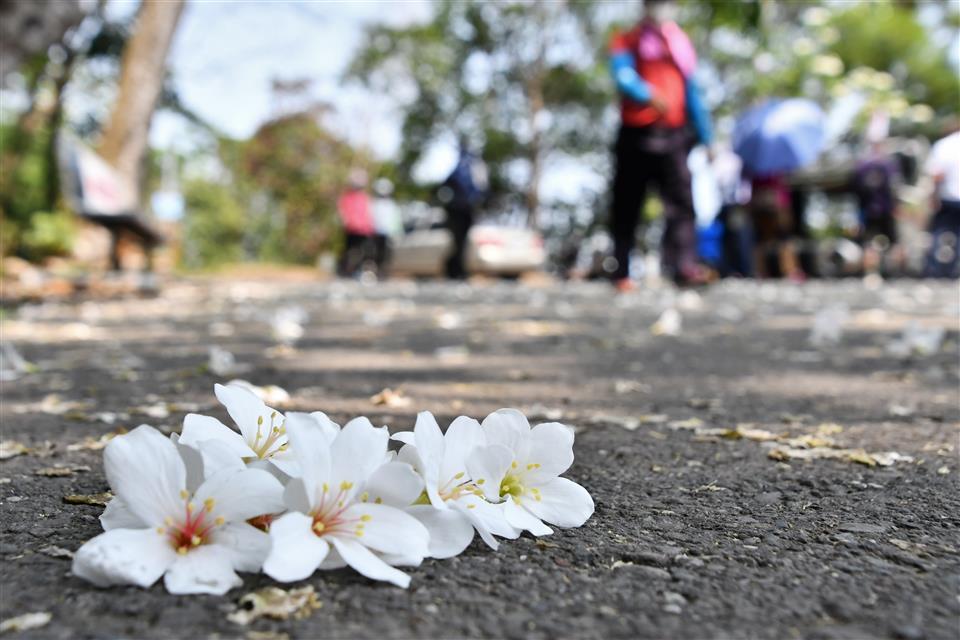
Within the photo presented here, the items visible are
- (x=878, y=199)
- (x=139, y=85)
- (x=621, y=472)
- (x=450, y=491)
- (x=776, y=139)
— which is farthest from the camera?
(x=878, y=199)

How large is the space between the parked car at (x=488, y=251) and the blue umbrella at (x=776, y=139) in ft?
17.7

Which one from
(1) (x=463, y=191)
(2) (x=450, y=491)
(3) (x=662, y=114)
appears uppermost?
(3) (x=662, y=114)

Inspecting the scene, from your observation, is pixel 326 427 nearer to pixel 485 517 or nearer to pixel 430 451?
pixel 430 451

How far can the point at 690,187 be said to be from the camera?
258 inches

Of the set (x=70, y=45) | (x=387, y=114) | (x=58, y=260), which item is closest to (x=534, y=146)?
(x=387, y=114)

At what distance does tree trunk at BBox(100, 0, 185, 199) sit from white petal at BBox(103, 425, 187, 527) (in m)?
9.30

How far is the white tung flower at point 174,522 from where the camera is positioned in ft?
3.19

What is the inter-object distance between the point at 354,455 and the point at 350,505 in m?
0.06

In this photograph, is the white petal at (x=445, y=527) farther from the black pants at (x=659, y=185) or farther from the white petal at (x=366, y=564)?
the black pants at (x=659, y=185)

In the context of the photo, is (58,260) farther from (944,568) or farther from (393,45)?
(393,45)

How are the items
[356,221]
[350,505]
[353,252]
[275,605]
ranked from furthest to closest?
1. [353,252]
2. [356,221]
3. [350,505]
4. [275,605]

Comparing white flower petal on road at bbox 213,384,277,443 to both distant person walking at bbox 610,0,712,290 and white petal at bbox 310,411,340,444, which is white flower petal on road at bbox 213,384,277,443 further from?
distant person walking at bbox 610,0,712,290

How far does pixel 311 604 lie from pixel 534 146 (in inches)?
881

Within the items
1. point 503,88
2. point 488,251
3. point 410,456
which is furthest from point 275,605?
point 503,88
